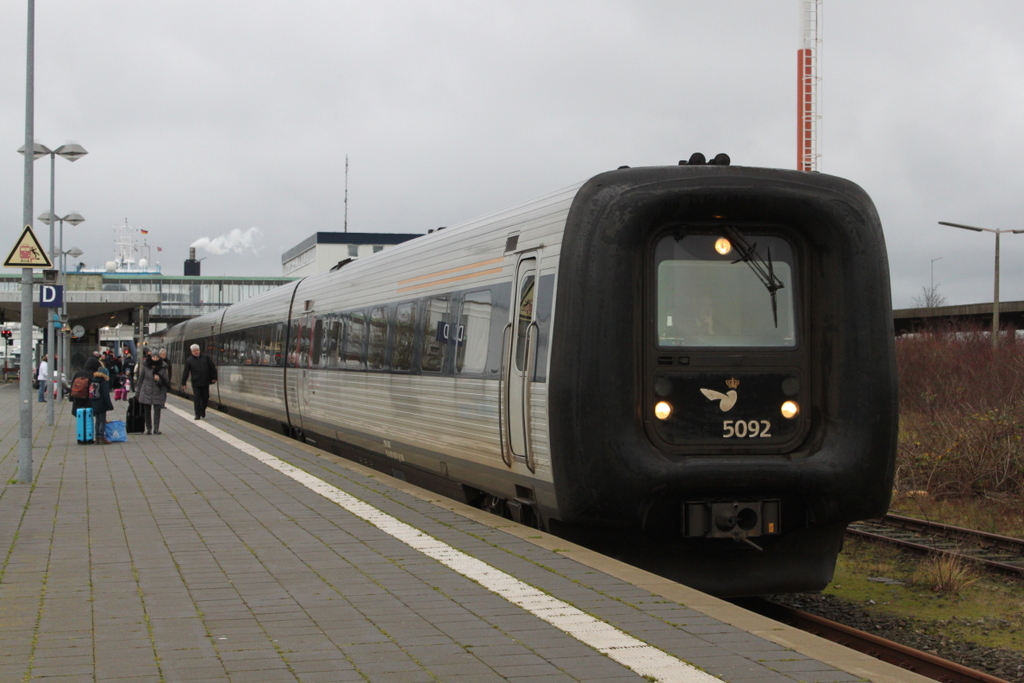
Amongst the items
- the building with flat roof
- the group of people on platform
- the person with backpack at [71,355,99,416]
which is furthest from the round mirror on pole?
the building with flat roof

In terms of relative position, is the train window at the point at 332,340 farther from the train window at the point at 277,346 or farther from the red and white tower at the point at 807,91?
the red and white tower at the point at 807,91

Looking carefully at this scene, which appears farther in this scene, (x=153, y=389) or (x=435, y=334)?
(x=153, y=389)

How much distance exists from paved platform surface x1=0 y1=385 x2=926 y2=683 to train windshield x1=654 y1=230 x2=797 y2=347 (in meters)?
1.73

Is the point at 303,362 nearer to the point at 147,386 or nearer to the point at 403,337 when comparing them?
the point at 147,386

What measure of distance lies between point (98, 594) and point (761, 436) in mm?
4405

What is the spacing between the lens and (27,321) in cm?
1352

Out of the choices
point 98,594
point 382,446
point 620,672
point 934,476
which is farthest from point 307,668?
point 934,476

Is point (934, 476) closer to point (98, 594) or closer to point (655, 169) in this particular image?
point (655, 169)

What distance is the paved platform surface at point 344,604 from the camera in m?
5.19

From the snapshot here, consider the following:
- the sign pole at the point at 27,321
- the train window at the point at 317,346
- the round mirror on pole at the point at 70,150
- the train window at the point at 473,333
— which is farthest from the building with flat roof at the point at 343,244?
the train window at the point at 473,333

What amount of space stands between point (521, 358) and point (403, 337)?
4.28 meters

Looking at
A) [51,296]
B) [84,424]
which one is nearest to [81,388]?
[84,424]

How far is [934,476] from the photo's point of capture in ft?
52.8

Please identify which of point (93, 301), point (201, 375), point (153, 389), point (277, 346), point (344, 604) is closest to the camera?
point (344, 604)
